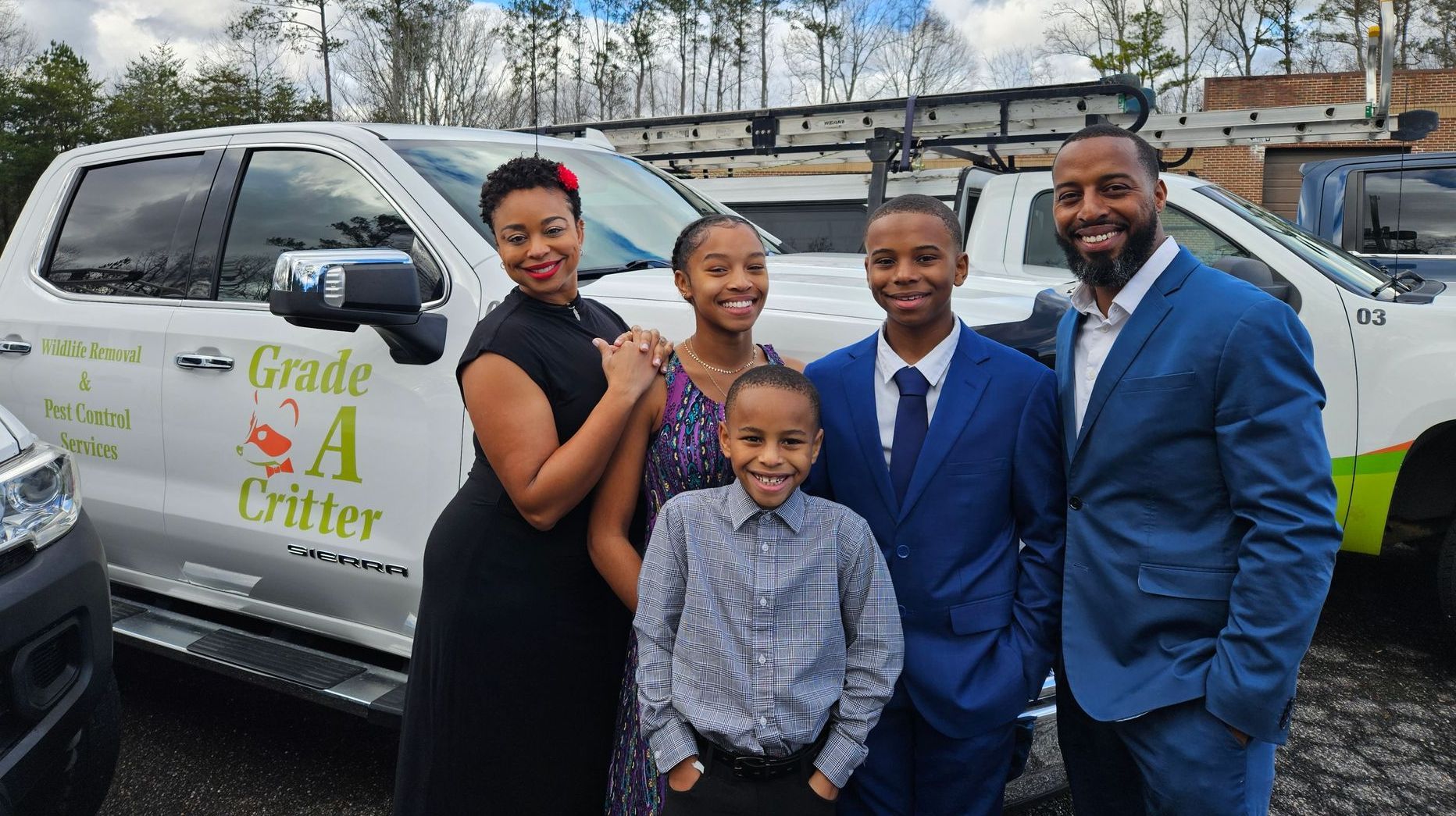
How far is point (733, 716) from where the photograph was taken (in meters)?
1.88

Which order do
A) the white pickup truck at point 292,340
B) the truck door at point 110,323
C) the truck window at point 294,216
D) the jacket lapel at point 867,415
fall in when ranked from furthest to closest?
the truck door at point 110,323 → the truck window at point 294,216 → the white pickup truck at point 292,340 → the jacket lapel at point 867,415

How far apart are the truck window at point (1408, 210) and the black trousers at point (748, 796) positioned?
640 cm

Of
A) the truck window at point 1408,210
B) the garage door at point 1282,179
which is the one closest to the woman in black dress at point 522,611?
the truck window at point 1408,210

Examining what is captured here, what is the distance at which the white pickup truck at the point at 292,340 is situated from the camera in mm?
2922

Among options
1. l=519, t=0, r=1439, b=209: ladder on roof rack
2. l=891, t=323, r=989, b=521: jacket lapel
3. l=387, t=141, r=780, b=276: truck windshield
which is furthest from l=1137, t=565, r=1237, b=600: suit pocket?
l=519, t=0, r=1439, b=209: ladder on roof rack

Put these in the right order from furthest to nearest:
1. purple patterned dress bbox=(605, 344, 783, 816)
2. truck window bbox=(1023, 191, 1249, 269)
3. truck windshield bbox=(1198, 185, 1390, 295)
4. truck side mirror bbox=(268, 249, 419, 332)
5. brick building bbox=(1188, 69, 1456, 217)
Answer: brick building bbox=(1188, 69, 1456, 217), truck window bbox=(1023, 191, 1249, 269), truck windshield bbox=(1198, 185, 1390, 295), truck side mirror bbox=(268, 249, 419, 332), purple patterned dress bbox=(605, 344, 783, 816)

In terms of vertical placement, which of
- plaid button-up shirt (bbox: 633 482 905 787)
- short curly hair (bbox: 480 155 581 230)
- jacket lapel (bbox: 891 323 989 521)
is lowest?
plaid button-up shirt (bbox: 633 482 905 787)

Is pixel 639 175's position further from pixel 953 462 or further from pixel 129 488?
pixel 953 462

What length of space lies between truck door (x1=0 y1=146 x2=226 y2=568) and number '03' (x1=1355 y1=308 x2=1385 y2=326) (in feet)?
15.1

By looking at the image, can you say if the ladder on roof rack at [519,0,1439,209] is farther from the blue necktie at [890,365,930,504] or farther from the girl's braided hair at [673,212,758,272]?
the blue necktie at [890,365,930,504]

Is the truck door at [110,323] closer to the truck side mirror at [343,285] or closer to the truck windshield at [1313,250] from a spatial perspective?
the truck side mirror at [343,285]

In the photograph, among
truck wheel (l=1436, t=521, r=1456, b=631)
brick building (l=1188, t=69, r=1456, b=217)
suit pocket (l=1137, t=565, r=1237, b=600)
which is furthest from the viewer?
brick building (l=1188, t=69, r=1456, b=217)

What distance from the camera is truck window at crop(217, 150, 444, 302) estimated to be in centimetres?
336

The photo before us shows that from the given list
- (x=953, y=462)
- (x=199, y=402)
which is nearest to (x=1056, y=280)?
(x=953, y=462)
